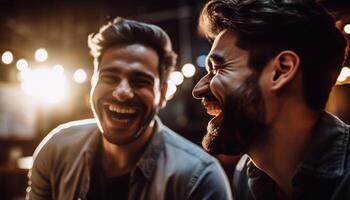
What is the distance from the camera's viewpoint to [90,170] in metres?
3.09

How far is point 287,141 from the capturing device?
6.49 ft

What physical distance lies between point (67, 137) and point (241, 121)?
1.98 meters

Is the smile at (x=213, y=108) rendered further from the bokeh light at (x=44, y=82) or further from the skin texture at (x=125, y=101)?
the bokeh light at (x=44, y=82)

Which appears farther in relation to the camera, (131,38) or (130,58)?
(131,38)

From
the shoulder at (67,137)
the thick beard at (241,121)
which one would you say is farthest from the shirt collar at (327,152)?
the shoulder at (67,137)

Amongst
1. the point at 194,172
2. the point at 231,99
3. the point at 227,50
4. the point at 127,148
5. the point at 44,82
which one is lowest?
the point at 194,172

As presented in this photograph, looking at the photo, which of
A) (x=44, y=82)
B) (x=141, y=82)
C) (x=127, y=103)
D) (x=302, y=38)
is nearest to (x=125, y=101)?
(x=127, y=103)

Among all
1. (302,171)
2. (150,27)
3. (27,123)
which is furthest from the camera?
(27,123)

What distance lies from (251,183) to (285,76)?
Result: 669mm

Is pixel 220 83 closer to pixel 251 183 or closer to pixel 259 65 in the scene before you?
pixel 259 65


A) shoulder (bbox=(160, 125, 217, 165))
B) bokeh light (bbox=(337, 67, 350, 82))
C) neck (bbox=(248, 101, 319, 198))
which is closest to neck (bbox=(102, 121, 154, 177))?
shoulder (bbox=(160, 125, 217, 165))

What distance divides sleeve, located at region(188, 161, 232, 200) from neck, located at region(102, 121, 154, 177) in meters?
0.58

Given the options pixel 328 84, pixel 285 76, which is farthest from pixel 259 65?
pixel 328 84

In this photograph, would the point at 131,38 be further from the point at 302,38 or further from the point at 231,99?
the point at 302,38
